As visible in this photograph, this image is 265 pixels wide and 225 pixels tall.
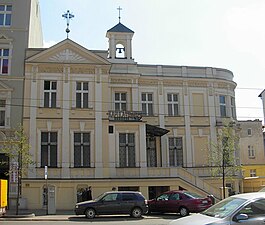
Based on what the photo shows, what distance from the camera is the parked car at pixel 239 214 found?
372 inches

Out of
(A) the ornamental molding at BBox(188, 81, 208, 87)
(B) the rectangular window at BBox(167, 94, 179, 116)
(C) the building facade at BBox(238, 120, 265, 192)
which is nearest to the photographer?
(B) the rectangular window at BBox(167, 94, 179, 116)

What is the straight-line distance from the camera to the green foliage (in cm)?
2492

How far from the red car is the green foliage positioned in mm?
8490

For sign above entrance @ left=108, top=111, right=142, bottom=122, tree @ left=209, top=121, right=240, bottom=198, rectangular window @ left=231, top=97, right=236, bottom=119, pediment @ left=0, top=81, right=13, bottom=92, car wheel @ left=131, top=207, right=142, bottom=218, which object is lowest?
car wheel @ left=131, top=207, right=142, bottom=218

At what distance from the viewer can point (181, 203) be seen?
23078 mm

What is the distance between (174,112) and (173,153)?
141 inches

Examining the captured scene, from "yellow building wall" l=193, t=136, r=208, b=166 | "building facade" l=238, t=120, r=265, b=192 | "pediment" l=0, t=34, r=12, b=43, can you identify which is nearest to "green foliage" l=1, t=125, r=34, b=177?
"pediment" l=0, t=34, r=12, b=43

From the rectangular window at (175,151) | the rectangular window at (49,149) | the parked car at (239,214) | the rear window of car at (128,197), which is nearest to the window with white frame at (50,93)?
the rectangular window at (49,149)

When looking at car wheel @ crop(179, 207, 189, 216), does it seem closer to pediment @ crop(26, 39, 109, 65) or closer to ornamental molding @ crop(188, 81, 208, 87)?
pediment @ crop(26, 39, 109, 65)

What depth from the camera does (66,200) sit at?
92.8 feet

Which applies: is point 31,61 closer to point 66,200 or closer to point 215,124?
point 66,200

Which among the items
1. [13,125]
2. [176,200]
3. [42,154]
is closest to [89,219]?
[176,200]

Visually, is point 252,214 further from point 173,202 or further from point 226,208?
point 173,202

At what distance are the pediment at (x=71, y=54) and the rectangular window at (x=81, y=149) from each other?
5632 mm
